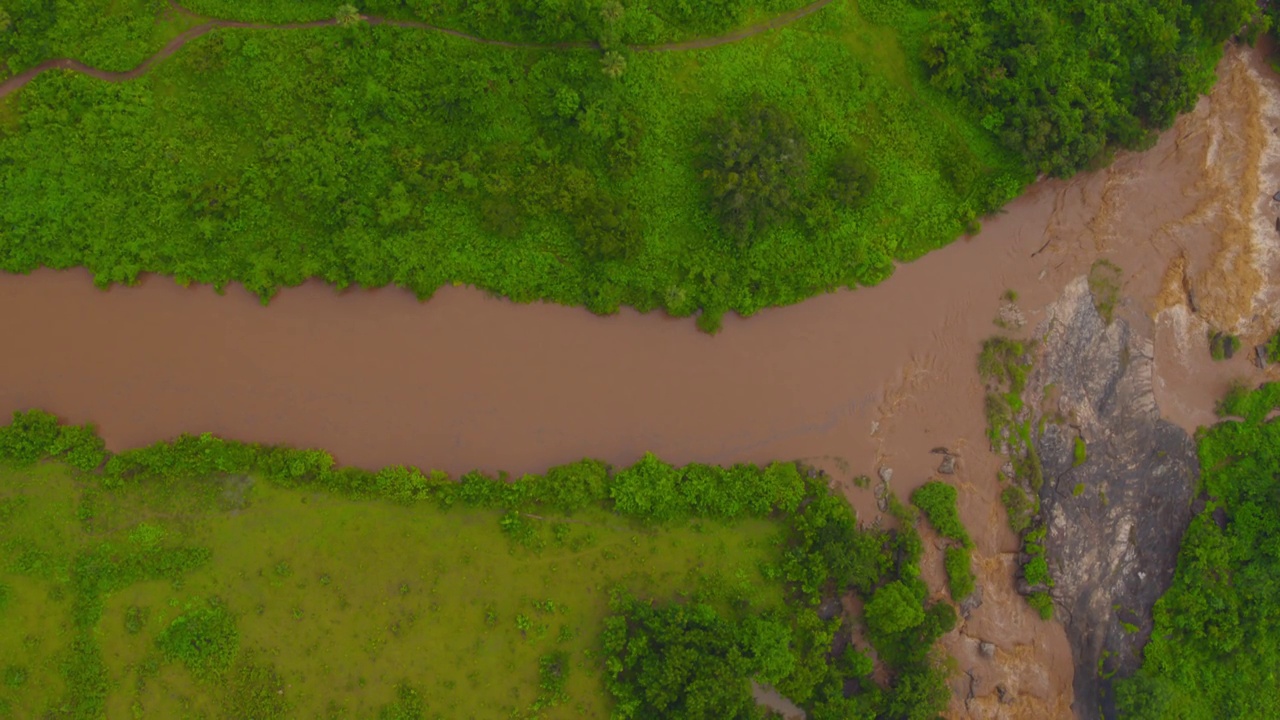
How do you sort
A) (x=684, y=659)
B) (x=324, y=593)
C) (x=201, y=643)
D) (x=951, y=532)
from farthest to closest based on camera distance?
(x=951, y=532) < (x=324, y=593) < (x=201, y=643) < (x=684, y=659)

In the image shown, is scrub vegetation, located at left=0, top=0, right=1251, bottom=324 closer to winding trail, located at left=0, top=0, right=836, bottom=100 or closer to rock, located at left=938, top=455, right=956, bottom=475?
winding trail, located at left=0, top=0, right=836, bottom=100

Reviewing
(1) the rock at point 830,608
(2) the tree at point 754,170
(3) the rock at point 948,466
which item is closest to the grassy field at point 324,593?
(1) the rock at point 830,608

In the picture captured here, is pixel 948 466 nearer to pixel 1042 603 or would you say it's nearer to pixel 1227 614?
pixel 1042 603

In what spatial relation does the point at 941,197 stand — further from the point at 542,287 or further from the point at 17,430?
the point at 17,430

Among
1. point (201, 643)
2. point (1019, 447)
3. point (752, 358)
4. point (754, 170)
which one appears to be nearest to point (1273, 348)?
point (1019, 447)

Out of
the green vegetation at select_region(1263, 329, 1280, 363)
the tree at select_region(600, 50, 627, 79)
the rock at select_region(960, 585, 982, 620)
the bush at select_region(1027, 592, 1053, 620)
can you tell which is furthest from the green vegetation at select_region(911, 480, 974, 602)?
the tree at select_region(600, 50, 627, 79)

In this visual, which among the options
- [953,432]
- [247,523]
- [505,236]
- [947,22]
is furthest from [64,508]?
[947,22]
